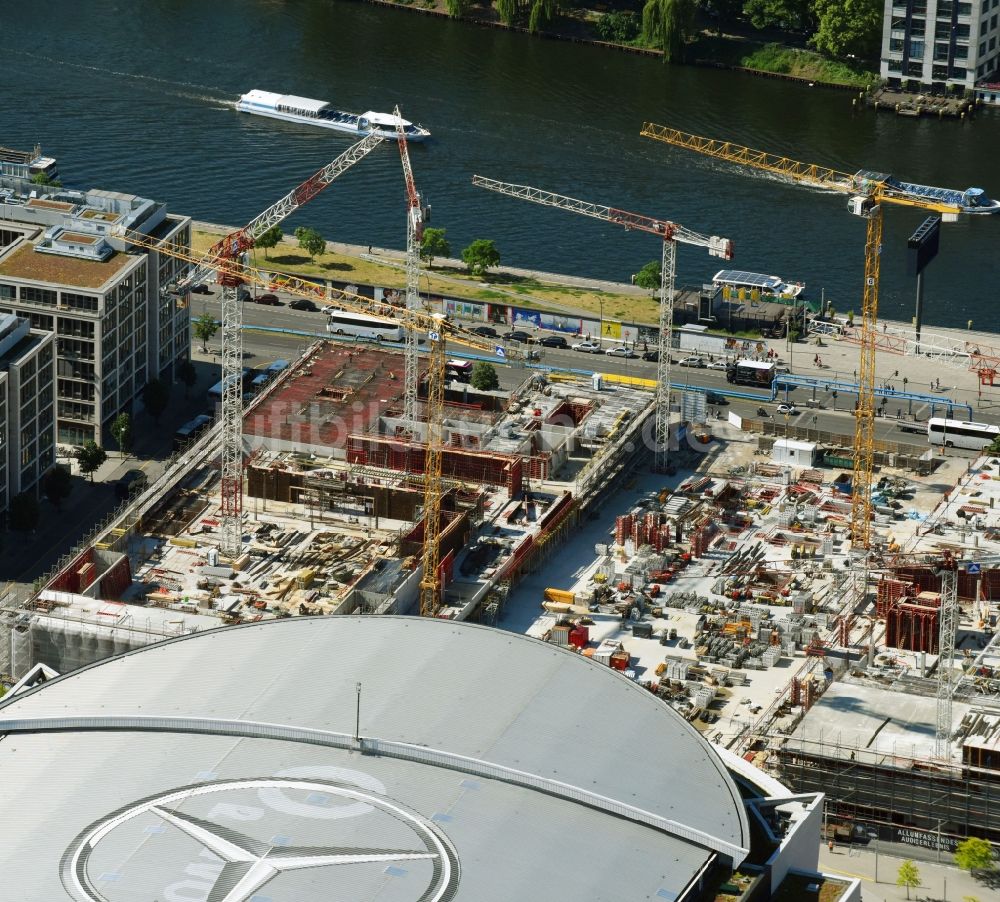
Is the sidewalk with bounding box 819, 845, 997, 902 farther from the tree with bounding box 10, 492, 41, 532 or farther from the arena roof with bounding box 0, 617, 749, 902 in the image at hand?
the tree with bounding box 10, 492, 41, 532

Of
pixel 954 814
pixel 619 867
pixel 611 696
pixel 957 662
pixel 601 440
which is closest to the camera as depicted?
pixel 619 867

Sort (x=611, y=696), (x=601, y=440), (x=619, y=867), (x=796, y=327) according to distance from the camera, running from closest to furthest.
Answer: (x=619, y=867) < (x=611, y=696) < (x=601, y=440) < (x=796, y=327)

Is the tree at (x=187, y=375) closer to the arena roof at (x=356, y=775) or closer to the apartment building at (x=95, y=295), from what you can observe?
the apartment building at (x=95, y=295)

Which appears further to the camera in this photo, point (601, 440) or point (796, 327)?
point (796, 327)

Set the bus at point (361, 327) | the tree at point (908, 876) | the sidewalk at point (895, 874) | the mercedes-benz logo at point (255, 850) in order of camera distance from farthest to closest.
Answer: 1. the bus at point (361, 327)
2. the sidewalk at point (895, 874)
3. the tree at point (908, 876)
4. the mercedes-benz logo at point (255, 850)

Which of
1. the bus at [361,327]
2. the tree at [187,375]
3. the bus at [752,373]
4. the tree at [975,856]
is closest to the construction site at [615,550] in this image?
the tree at [975,856]

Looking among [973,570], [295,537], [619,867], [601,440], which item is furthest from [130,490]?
[619,867]

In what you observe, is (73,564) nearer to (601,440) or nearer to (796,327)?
(601,440)

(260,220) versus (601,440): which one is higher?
(260,220)
